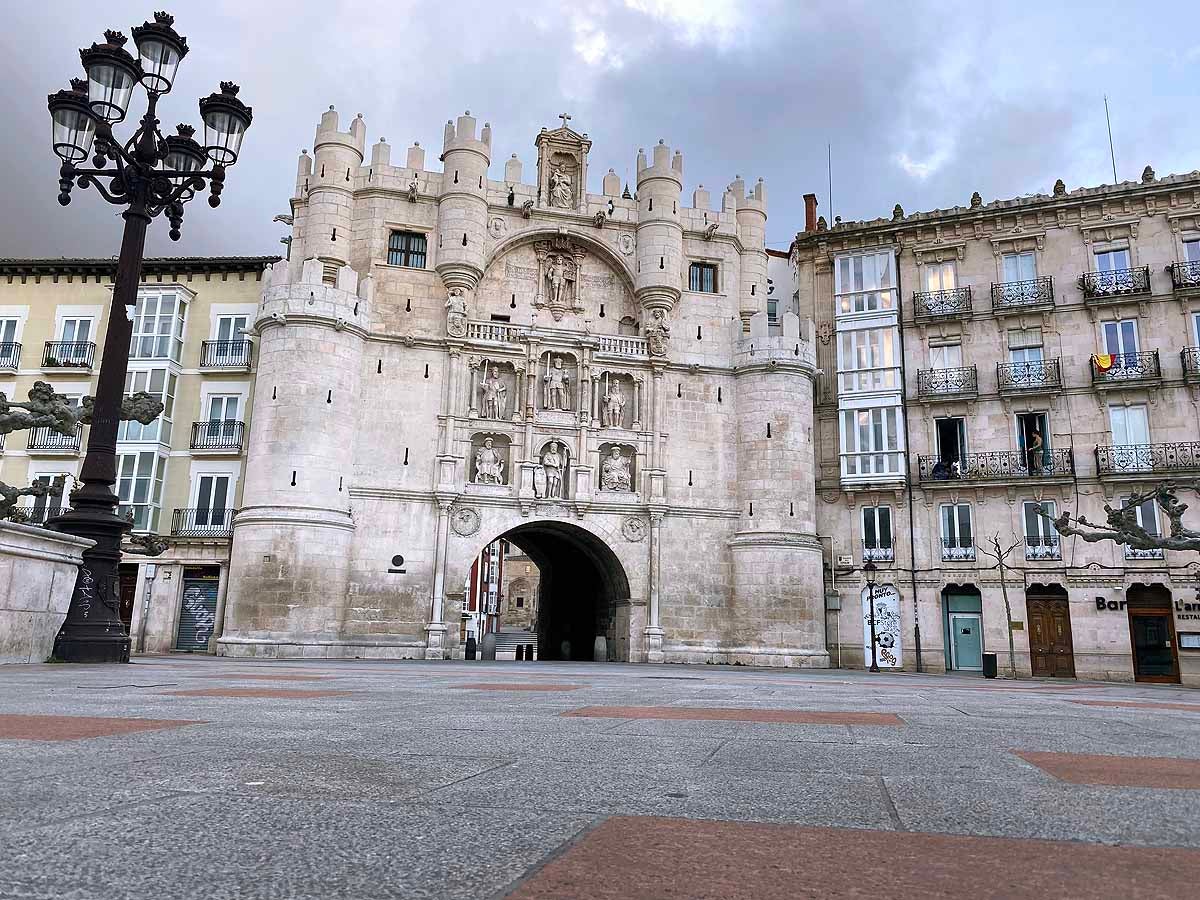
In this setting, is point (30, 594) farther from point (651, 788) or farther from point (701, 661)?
point (701, 661)

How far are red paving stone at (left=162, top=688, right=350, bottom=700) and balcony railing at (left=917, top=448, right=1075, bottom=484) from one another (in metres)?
30.2

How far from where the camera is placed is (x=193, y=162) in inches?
589

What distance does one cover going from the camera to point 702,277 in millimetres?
36812

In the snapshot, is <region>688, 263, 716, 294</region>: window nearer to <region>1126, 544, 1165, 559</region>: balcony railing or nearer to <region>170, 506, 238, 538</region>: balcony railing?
<region>1126, 544, 1165, 559</region>: balcony railing

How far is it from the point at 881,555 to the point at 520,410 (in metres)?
14.9

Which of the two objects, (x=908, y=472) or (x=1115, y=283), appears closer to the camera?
(x=1115, y=283)

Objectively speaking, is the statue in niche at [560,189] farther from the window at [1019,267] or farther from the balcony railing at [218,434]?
the window at [1019,267]

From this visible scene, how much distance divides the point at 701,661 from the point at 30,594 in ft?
78.6

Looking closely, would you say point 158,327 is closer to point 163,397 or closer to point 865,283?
point 163,397

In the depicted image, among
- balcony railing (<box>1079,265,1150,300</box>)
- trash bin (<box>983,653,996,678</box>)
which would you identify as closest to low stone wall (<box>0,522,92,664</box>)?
trash bin (<box>983,653,996,678</box>)

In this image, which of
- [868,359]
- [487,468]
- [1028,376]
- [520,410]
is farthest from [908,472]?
[487,468]

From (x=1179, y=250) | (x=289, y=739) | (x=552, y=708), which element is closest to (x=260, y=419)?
(x=552, y=708)

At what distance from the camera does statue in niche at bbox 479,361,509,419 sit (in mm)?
33000

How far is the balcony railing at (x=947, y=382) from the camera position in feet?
116
